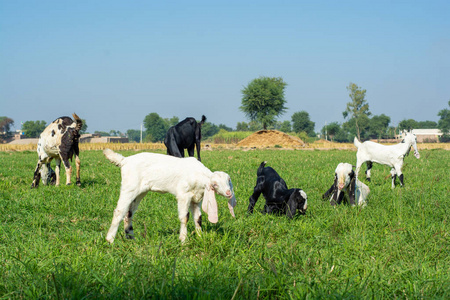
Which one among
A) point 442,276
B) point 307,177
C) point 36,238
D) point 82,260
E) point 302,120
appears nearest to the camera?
point 442,276

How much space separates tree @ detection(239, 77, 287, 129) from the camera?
68500mm

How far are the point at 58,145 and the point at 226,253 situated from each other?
7.38 m

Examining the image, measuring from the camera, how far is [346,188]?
742 centimetres

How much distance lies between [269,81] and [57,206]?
2606 inches

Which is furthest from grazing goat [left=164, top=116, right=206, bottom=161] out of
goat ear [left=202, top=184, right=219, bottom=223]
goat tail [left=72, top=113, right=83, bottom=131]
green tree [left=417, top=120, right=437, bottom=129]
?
green tree [left=417, top=120, right=437, bottom=129]

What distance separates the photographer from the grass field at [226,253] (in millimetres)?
3012

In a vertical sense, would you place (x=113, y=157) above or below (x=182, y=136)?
below

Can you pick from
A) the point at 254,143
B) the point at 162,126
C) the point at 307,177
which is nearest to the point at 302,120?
the point at 162,126

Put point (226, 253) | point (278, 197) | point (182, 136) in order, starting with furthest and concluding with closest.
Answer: point (182, 136) < point (278, 197) < point (226, 253)

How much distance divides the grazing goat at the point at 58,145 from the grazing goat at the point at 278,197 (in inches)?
213

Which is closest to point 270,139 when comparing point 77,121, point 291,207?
point 77,121

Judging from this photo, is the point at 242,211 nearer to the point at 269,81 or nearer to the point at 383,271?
the point at 383,271

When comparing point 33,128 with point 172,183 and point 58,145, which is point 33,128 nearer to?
point 58,145

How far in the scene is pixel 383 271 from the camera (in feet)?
12.2
